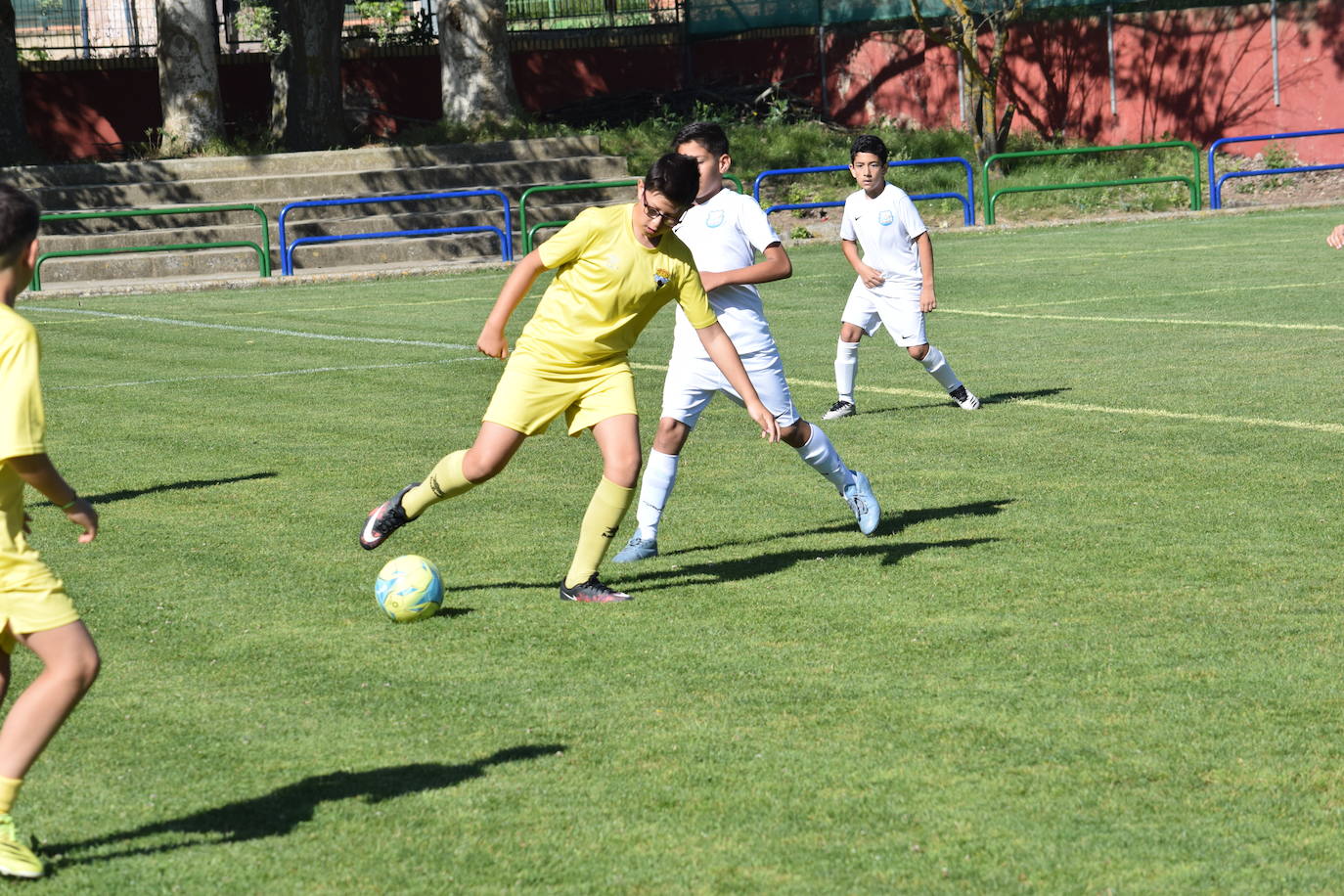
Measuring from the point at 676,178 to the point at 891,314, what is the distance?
20.0ft

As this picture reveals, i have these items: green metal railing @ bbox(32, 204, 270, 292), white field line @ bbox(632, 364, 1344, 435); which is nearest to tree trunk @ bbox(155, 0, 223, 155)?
green metal railing @ bbox(32, 204, 270, 292)

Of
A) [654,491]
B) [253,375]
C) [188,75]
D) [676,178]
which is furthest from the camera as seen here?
Answer: [188,75]

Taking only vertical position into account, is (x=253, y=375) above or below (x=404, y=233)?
below

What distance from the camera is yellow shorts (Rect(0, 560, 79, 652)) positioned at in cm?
455

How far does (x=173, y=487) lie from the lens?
1070 centimetres

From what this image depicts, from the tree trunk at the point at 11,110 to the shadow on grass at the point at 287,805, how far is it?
1193 inches

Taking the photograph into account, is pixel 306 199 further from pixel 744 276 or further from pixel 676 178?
pixel 676 178

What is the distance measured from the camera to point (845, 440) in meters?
11.8

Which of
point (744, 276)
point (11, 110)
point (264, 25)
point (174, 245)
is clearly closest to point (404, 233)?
point (174, 245)

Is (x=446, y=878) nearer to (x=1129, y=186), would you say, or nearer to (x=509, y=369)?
(x=509, y=369)

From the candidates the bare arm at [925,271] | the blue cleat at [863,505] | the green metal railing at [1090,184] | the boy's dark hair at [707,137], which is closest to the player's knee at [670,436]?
the blue cleat at [863,505]

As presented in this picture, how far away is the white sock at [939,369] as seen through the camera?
12.7 meters

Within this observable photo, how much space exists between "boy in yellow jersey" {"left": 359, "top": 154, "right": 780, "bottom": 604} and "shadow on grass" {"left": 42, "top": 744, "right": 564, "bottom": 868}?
205 centimetres

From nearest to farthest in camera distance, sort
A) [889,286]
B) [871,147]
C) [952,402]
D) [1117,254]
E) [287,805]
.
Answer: [287,805] → [871,147] → [889,286] → [952,402] → [1117,254]
